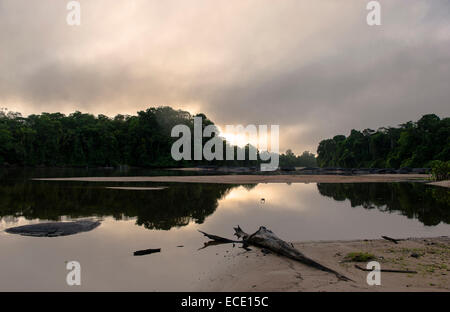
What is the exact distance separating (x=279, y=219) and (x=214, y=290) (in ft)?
34.8

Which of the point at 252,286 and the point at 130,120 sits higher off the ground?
the point at 130,120

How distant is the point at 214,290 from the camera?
7195 millimetres

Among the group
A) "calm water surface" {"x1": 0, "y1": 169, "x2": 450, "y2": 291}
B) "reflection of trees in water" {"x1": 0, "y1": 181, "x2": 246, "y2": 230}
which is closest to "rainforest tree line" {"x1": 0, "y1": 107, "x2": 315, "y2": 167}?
"reflection of trees in water" {"x1": 0, "y1": 181, "x2": 246, "y2": 230}

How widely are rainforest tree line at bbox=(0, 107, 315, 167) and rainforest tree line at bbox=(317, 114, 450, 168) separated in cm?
7111

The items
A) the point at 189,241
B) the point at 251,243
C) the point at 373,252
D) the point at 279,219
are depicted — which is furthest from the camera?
the point at 279,219

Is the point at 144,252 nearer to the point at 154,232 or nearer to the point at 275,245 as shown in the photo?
the point at 154,232

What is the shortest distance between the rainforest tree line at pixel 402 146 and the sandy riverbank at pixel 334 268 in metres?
72.1

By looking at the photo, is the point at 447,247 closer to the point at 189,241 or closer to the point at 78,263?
the point at 189,241

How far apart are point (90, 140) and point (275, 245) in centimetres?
13635

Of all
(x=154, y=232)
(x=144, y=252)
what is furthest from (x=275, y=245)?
(x=154, y=232)

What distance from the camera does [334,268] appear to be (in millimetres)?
8227

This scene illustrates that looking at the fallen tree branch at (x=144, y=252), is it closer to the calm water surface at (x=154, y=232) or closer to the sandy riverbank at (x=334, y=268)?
the calm water surface at (x=154, y=232)

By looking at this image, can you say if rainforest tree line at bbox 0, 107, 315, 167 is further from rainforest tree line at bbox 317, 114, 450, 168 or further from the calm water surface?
the calm water surface
